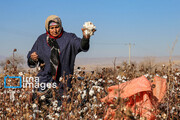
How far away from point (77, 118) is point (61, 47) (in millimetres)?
2347

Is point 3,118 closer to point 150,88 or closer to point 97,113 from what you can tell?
point 97,113

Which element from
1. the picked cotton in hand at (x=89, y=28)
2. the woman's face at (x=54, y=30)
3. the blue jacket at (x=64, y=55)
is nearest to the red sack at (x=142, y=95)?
the picked cotton in hand at (x=89, y=28)

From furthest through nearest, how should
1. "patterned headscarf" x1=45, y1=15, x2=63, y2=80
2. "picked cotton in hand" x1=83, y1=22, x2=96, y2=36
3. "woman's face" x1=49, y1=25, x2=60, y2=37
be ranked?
"woman's face" x1=49, y1=25, x2=60, y2=37, "patterned headscarf" x1=45, y1=15, x2=63, y2=80, "picked cotton in hand" x1=83, y1=22, x2=96, y2=36

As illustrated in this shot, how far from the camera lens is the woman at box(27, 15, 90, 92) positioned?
5723 millimetres

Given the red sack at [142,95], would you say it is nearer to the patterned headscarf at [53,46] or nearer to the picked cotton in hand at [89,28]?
the picked cotton in hand at [89,28]

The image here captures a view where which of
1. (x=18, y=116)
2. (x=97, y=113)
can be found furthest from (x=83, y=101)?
(x=18, y=116)

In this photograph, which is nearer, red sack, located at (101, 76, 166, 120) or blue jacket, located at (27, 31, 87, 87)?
red sack, located at (101, 76, 166, 120)

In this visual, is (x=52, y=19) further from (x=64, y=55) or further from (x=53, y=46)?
(x=64, y=55)

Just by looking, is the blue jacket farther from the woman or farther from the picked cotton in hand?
the picked cotton in hand

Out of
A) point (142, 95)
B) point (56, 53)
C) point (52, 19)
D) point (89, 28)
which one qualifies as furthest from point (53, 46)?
point (142, 95)

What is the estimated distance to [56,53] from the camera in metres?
5.77

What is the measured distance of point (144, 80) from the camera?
419cm

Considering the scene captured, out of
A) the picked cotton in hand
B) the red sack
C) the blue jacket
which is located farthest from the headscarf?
the red sack

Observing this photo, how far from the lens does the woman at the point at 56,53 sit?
572cm
